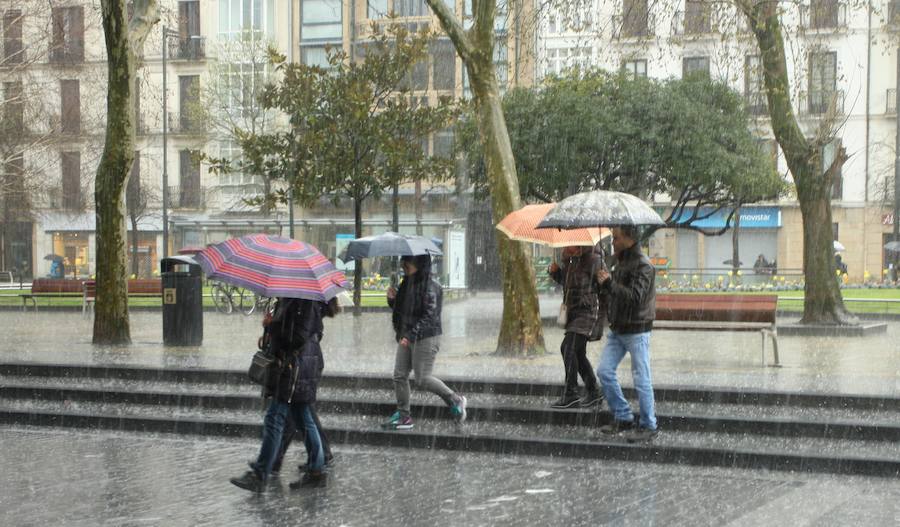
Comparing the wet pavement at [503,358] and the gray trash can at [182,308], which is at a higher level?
the gray trash can at [182,308]

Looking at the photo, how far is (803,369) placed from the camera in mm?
12680

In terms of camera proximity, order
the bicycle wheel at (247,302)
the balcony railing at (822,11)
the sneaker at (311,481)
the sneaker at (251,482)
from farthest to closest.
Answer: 1. the bicycle wheel at (247,302)
2. the balcony railing at (822,11)
3. the sneaker at (311,481)
4. the sneaker at (251,482)

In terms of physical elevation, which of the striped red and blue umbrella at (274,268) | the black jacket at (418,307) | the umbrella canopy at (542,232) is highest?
the umbrella canopy at (542,232)

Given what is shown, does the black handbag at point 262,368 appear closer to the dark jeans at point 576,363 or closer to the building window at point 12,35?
the dark jeans at point 576,363

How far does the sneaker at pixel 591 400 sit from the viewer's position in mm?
10297

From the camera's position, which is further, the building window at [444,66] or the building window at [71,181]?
the building window at [71,181]

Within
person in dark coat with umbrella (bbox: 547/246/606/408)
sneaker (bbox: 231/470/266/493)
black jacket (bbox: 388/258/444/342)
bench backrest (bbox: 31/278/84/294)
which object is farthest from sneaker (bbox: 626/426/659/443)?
bench backrest (bbox: 31/278/84/294)

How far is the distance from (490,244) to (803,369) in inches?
1087

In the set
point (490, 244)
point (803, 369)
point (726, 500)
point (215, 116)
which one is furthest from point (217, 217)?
point (726, 500)

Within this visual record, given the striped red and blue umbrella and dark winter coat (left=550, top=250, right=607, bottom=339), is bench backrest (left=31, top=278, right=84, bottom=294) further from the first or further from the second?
the striped red and blue umbrella

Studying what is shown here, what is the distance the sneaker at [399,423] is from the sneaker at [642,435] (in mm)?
1902

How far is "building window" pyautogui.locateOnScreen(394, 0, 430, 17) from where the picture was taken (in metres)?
44.6

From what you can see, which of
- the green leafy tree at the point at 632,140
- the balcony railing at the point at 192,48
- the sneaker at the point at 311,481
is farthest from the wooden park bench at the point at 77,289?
the balcony railing at the point at 192,48

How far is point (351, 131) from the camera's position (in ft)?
80.0
